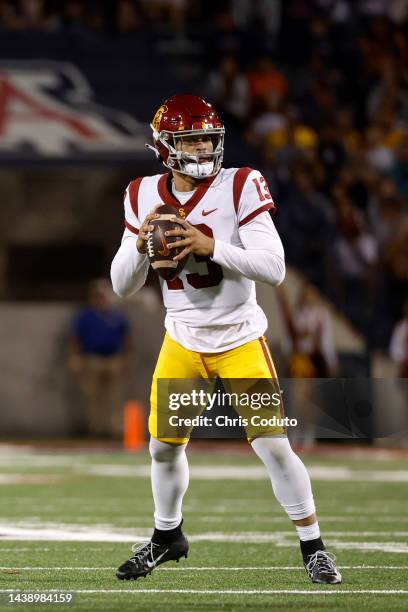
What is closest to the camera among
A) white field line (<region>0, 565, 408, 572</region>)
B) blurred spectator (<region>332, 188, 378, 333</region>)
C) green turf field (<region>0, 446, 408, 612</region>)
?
green turf field (<region>0, 446, 408, 612</region>)

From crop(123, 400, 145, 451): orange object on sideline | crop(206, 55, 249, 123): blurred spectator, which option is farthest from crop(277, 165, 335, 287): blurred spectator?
crop(123, 400, 145, 451): orange object on sideline

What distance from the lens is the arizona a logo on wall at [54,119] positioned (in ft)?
54.0

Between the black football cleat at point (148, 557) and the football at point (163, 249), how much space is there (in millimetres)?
1120

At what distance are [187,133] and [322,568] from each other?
1.73 meters

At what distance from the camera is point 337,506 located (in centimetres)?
948

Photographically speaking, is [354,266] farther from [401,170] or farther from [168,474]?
[168,474]

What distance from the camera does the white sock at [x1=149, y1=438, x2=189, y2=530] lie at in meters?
5.80

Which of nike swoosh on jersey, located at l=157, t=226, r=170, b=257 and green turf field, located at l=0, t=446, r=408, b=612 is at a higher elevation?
nike swoosh on jersey, located at l=157, t=226, r=170, b=257

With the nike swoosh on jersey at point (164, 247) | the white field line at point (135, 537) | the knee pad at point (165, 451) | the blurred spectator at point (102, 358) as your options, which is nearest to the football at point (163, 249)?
the nike swoosh on jersey at point (164, 247)

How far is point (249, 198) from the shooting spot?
18.6ft

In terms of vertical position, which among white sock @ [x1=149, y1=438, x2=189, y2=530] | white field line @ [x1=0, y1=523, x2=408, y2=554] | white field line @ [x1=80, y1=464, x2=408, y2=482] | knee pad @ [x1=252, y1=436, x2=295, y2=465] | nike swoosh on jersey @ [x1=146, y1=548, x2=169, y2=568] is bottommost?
white field line @ [x1=80, y1=464, x2=408, y2=482]

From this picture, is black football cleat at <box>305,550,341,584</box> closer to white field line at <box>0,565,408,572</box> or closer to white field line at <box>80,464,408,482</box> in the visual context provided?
white field line at <box>0,565,408,572</box>

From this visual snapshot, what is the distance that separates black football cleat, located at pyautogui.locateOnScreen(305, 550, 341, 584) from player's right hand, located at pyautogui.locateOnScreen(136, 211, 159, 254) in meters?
1.33

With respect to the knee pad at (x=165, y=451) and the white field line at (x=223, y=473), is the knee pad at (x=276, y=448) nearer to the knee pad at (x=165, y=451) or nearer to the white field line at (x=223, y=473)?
the knee pad at (x=165, y=451)
